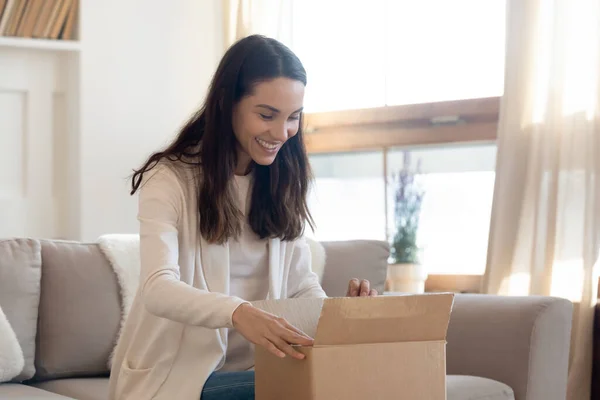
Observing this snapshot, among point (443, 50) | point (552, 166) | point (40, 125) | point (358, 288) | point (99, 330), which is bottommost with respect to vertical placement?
point (99, 330)

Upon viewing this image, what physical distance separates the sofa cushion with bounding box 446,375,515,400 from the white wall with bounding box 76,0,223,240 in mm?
1635

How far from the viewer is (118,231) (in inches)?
135

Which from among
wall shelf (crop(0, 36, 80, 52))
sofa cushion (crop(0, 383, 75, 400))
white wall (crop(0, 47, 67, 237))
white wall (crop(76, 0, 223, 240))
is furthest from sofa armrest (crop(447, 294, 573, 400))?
wall shelf (crop(0, 36, 80, 52))

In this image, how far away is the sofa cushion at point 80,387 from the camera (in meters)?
2.12

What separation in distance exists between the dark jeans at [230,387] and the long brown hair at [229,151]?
0.27 meters

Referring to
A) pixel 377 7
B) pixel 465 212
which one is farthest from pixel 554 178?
pixel 377 7

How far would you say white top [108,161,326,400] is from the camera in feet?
5.33

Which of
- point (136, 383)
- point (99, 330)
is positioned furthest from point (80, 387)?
point (136, 383)

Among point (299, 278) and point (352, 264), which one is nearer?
point (299, 278)

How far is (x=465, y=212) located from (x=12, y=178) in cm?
167

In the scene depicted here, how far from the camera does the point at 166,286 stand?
5.09 ft

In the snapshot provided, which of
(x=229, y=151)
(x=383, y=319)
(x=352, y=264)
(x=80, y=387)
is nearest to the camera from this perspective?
(x=383, y=319)

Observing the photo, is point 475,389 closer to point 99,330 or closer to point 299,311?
point 299,311

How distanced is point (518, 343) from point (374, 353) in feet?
3.16
